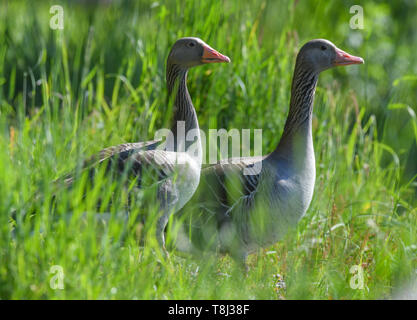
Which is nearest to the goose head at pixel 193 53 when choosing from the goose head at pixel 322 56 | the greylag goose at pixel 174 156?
the greylag goose at pixel 174 156

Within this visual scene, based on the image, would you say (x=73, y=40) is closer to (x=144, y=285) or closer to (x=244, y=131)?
(x=244, y=131)

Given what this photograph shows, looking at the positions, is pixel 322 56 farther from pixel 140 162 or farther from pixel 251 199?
pixel 140 162

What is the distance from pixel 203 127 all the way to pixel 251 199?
1515 millimetres

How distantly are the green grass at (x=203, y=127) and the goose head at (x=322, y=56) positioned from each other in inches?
22.4

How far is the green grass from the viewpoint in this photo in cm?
278

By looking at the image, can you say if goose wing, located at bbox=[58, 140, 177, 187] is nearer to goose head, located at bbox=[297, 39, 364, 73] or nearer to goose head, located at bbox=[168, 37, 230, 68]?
goose head, located at bbox=[168, 37, 230, 68]

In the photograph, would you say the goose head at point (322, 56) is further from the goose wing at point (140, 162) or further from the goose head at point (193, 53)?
the goose wing at point (140, 162)

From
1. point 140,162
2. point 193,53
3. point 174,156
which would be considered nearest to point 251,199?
A: point 174,156

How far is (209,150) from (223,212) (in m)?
1.12

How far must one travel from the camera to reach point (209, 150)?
491cm

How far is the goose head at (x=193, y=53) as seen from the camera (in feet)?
13.5

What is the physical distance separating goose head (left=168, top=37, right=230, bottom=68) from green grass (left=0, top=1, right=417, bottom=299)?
640 mm
